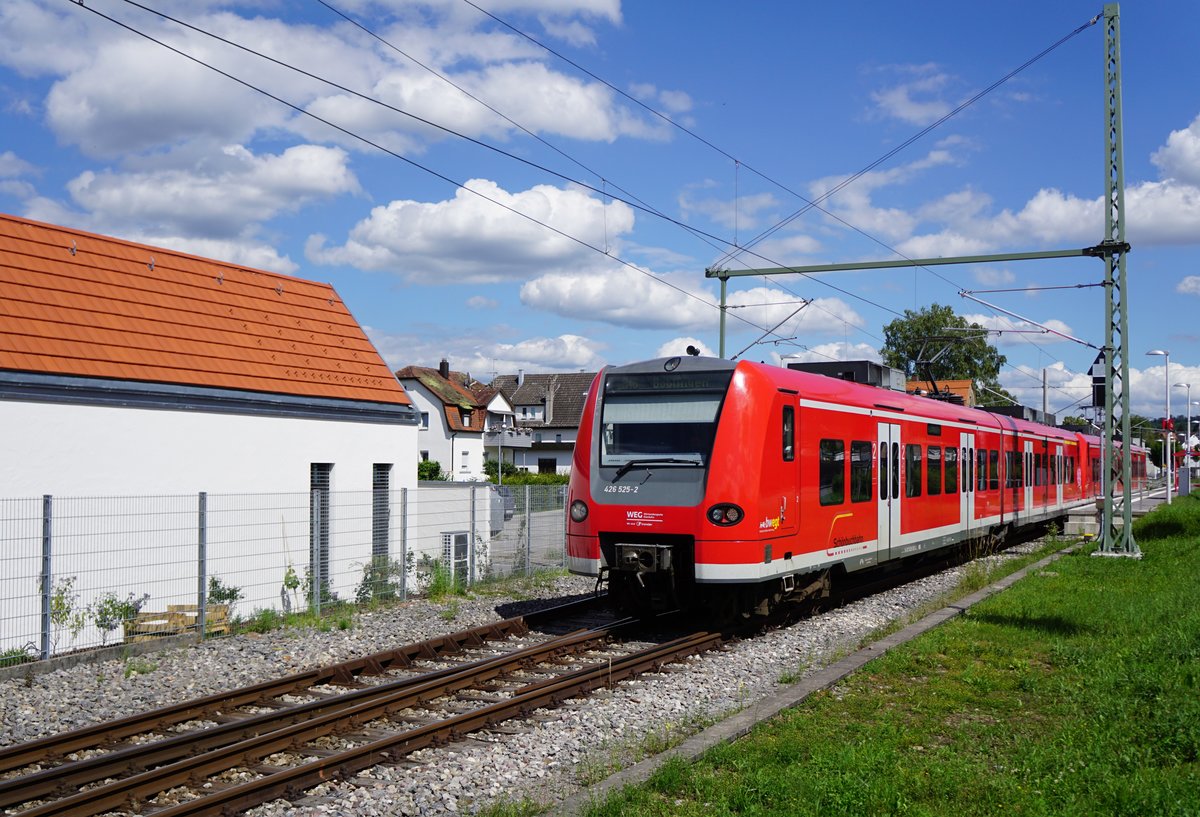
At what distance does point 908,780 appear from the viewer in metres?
5.99

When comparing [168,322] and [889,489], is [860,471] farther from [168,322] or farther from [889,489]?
[168,322]

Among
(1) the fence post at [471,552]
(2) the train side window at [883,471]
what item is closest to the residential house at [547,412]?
(1) the fence post at [471,552]

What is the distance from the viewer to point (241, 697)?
890 centimetres

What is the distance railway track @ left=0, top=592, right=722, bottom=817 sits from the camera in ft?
21.0

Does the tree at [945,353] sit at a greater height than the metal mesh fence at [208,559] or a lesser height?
greater

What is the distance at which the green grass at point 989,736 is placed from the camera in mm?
5652

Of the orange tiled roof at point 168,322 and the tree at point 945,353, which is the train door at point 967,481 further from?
the tree at point 945,353

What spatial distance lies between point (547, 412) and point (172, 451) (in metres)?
67.2

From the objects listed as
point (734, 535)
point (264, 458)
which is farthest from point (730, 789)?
point (264, 458)

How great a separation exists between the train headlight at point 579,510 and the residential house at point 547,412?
6400 cm

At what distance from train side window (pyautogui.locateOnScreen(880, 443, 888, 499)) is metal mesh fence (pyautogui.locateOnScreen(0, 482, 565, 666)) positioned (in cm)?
667

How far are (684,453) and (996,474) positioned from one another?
13.1 meters

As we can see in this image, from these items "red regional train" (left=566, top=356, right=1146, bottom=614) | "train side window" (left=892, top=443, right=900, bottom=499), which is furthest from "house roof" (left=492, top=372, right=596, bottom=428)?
"red regional train" (left=566, top=356, right=1146, bottom=614)

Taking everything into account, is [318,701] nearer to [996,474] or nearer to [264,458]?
[264,458]
